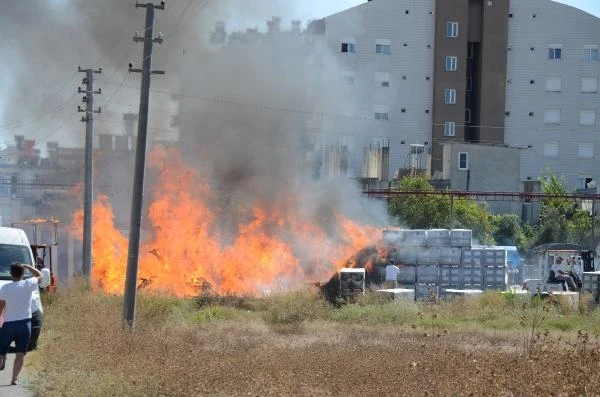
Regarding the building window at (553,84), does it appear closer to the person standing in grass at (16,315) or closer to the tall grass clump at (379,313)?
the tall grass clump at (379,313)

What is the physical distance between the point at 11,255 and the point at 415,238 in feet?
45.9

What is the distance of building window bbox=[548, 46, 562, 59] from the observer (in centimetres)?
5388

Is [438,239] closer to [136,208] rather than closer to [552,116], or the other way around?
Answer: [136,208]

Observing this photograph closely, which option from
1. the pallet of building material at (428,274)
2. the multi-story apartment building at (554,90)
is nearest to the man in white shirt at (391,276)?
the pallet of building material at (428,274)

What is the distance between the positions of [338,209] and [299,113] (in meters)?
4.03

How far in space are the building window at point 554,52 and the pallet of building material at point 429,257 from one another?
32.8 m

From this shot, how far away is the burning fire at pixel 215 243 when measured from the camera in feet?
90.2

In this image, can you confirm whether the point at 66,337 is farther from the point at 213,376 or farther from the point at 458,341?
the point at 458,341

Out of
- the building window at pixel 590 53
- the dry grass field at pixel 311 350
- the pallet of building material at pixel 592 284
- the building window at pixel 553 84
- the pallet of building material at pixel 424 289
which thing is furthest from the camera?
the building window at pixel 553 84

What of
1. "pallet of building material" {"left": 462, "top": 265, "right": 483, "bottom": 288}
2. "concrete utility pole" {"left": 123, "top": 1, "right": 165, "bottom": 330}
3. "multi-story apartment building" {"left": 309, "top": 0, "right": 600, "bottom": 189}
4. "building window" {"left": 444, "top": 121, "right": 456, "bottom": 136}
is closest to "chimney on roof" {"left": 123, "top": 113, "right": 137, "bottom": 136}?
"pallet of building material" {"left": 462, "top": 265, "right": 483, "bottom": 288}

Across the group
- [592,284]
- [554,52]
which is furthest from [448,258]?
[554,52]

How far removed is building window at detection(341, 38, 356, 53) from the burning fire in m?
24.3

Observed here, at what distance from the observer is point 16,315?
35.2 feet

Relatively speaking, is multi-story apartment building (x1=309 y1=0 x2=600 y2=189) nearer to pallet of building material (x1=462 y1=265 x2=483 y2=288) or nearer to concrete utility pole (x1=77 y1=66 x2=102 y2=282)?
pallet of building material (x1=462 y1=265 x2=483 y2=288)
